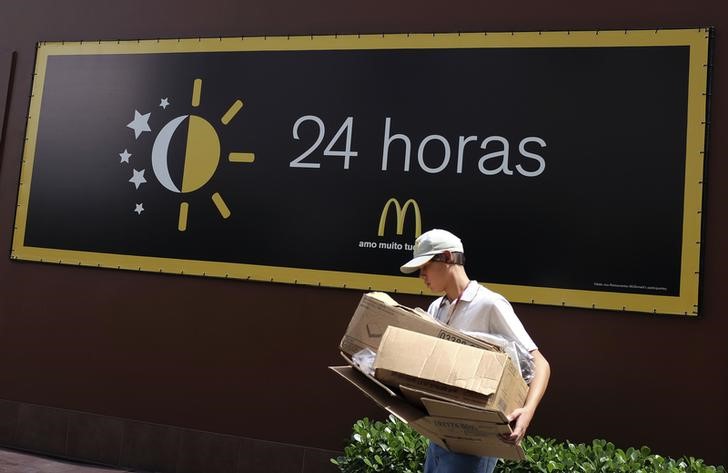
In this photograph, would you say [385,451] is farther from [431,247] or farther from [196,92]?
[196,92]

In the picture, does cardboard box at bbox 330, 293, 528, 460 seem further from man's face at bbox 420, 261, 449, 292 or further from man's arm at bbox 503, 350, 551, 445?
man's face at bbox 420, 261, 449, 292

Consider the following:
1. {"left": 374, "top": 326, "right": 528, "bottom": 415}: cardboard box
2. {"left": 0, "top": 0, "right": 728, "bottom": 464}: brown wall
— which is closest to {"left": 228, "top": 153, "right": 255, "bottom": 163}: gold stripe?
{"left": 0, "top": 0, "right": 728, "bottom": 464}: brown wall

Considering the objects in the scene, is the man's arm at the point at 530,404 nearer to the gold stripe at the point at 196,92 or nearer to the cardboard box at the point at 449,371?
the cardboard box at the point at 449,371

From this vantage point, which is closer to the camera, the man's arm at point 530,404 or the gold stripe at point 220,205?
the man's arm at point 530,404

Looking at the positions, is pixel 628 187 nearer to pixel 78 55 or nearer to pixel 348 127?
pixel 348 127

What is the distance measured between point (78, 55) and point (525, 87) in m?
3.60

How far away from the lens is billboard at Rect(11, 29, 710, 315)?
15.4ft

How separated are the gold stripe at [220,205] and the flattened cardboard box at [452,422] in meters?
2.95

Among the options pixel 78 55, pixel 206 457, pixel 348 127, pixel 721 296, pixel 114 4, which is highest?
pixel 114 4

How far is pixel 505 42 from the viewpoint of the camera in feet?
16.5

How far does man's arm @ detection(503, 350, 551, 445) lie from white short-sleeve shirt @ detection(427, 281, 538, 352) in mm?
72

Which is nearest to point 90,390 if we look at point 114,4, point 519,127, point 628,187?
point 114,4

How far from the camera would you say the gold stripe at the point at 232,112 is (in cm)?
551

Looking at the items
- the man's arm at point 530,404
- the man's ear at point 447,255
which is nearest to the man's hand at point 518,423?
the man's arm at point 530,404
